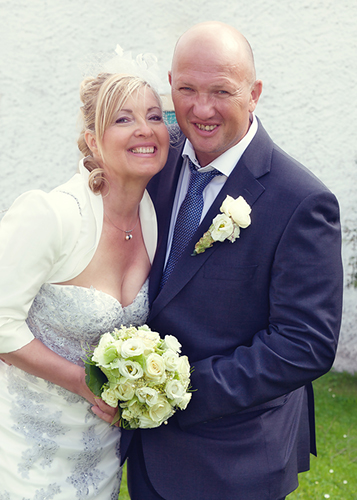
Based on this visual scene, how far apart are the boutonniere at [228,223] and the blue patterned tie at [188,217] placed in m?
0.18

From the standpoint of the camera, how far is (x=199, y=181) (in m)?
2.79

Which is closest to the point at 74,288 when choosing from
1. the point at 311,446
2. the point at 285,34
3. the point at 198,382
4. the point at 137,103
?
the point at 198,382

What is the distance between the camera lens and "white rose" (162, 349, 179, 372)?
2.28 metres

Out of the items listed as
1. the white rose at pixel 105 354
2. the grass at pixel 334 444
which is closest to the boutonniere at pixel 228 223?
the white rose at pixel 105 354

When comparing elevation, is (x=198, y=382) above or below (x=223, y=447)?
above

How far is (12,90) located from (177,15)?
7.40 feet

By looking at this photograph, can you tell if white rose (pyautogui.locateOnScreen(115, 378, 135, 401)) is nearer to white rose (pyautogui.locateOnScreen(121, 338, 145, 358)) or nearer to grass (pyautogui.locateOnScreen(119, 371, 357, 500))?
white rose (pyautogui.locateOnScreen(121, 338, 145, 358))

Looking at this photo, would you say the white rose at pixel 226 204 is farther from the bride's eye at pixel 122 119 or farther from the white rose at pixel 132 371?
the white rose at pixel 132 371

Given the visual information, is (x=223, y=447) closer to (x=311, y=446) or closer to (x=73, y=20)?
(x=311, y=446)

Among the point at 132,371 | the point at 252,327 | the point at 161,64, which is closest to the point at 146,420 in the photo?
the point at 132,371

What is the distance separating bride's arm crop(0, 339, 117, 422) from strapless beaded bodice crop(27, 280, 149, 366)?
91 mm

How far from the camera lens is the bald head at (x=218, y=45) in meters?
2.55

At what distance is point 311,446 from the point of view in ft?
10.4

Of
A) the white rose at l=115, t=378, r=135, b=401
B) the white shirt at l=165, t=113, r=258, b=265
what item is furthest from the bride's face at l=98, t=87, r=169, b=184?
the white rose at l=115, t=378, r=135, b=401
